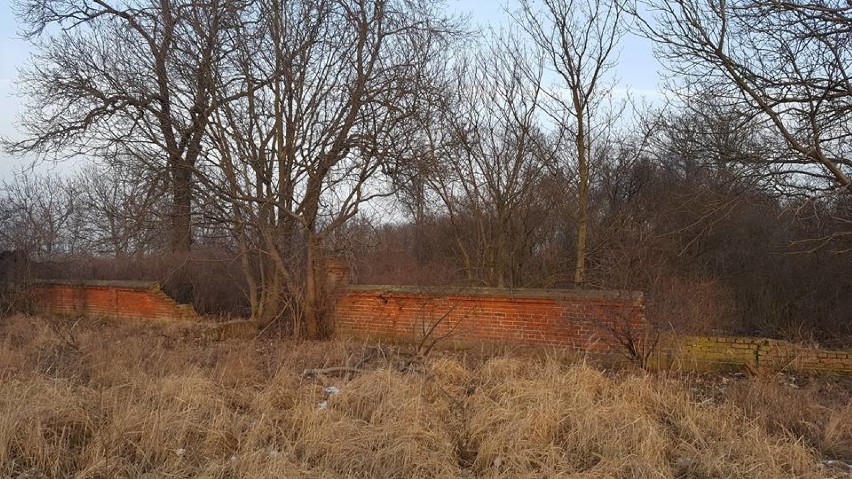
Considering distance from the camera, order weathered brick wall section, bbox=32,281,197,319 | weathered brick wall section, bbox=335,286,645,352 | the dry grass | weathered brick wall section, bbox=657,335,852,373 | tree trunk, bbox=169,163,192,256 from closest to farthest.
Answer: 1. the dry grass
2. weathered brick wall section, bbox=657,335,852,373
3. weathered brick wall section, bbox=335,286,645,352
4. tree trunk, bbox=169,163,192,256
5. weathered brick wall section, bbox=32,281,197,319

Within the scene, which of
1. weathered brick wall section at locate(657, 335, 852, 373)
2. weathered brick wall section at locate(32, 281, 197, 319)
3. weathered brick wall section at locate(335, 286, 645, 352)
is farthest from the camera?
weathered brick wall section at locate(32, 281, 197, 319)

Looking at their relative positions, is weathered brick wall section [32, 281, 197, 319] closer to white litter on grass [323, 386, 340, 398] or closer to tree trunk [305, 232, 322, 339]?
tree trunk [305, 232, 322, 339]

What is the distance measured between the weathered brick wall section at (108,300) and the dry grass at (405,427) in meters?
8.22

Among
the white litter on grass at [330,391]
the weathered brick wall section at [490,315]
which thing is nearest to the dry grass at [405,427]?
the white litter on grass at [330,391]

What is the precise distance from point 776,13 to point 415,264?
9075 mm

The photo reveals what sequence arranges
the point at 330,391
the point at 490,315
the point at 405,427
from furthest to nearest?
the point at 490,315 < the point at 330,391 < the point at 405,427

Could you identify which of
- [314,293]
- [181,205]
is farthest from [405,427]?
[181,205]

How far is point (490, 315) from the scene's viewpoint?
10523 millimetres

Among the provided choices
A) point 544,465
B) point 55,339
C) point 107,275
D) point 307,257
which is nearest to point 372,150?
point 307,257

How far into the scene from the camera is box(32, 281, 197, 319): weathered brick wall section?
1524 centimetres

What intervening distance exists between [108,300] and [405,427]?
45.5ft

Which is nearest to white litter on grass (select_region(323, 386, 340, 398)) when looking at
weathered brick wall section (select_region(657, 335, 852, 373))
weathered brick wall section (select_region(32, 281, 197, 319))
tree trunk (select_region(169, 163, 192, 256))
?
weathered brick wall section (select_region(657, 335, 852, 373))

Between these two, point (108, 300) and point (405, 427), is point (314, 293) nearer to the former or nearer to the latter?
point (405, 427)

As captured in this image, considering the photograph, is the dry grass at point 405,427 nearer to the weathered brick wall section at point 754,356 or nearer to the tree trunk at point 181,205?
the weathered brick wall section at point 754,356
